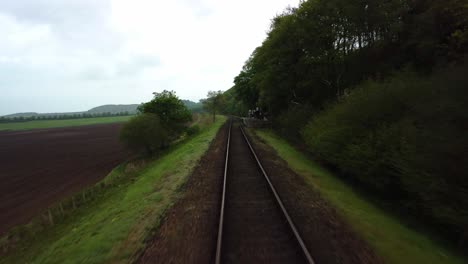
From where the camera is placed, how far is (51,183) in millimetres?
Answer: 24859

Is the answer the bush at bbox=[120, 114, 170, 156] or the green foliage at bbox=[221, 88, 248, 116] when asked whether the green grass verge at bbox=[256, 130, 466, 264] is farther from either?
the green foliage at bbox=[221, 88, 248, 116]

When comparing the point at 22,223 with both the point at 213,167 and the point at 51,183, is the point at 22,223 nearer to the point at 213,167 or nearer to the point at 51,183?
the point at 51,183

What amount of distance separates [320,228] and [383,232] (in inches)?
73.5

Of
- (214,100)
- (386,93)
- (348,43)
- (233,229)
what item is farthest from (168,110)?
(233,229)

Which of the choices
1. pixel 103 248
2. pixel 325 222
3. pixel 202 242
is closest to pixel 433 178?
pixel 325 222

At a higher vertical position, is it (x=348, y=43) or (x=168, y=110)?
(x=348, y=43)

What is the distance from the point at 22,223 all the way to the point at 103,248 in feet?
42.2

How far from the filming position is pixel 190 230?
7461mm

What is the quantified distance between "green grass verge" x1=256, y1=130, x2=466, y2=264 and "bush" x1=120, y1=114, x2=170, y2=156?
26.1m

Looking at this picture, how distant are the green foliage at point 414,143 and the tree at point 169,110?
30124 millimetres

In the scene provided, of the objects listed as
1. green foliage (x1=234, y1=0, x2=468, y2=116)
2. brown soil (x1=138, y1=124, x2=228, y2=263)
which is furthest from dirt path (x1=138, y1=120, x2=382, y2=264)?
green foliage (x1=234, y1=0, x2=468, y2=116)

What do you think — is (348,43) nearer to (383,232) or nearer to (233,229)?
(383,232)

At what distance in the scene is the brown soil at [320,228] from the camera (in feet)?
19.8

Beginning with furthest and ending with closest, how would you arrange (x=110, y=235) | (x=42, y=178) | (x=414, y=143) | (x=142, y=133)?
(x=142, y=133), (x=42, y=178), (x=414, y=143), (x=110, y=235)
